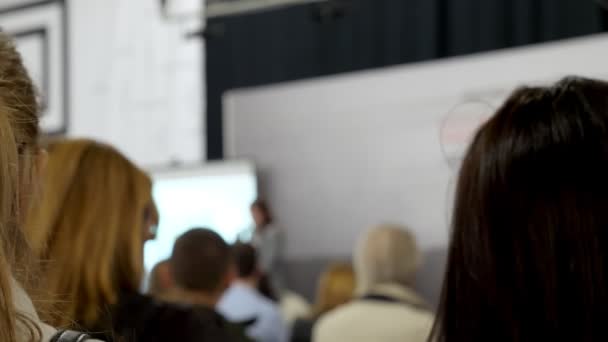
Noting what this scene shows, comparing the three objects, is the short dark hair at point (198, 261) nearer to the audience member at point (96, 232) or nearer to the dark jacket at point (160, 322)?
the dark jacket at point (160, 322)

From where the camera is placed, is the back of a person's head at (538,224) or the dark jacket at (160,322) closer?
the back of a person's head at (538,224)

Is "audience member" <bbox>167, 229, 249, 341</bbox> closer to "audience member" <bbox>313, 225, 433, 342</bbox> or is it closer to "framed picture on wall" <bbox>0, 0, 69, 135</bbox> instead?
"audience member" <bbox>313, 225, 433, 342</bbox>

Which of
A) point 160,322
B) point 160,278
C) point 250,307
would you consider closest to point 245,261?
point 250,307

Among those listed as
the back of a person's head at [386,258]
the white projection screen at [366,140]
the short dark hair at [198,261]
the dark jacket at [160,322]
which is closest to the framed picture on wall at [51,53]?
the white projection screen at [366,140]

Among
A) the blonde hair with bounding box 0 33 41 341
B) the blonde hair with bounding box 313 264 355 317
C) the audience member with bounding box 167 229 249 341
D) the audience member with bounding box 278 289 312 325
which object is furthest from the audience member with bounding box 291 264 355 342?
the blonde hair with bounding box 0 33 41 341

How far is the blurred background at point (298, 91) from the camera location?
14.8 feet

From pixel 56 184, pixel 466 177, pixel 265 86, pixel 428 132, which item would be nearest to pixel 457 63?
pixel 428 132

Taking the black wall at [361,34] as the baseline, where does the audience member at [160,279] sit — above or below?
below

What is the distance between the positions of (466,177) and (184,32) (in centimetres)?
493

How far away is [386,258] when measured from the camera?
292 cm

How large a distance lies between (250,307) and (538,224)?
108 inches

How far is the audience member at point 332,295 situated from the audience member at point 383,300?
0.73 m

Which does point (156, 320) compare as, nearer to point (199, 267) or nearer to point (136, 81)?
point (199, 267)

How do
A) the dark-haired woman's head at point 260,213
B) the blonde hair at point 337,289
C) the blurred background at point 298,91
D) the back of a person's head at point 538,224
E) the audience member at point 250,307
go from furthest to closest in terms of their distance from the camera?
the dark-haired woman's head at point 260,213
the blurred background at point 298,91
the blonde hair at point 337,289
the audience member at point 250,307
the back of a person's head at point 538,224
